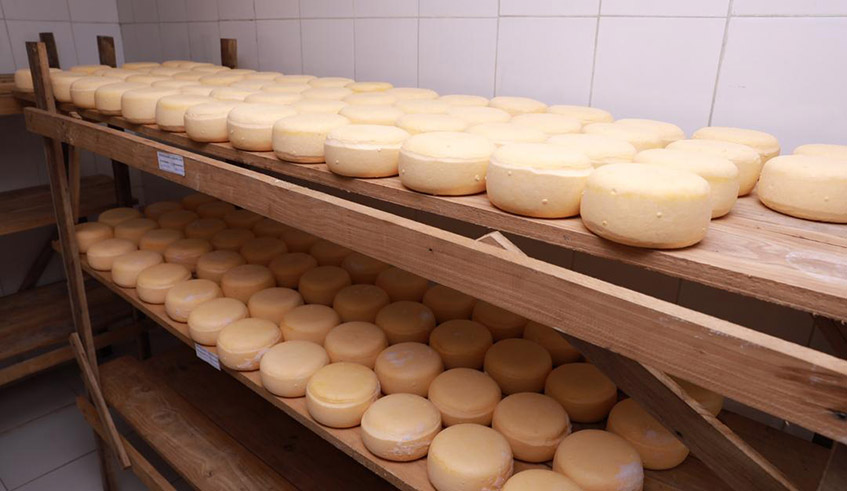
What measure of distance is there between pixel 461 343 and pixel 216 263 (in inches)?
40.4

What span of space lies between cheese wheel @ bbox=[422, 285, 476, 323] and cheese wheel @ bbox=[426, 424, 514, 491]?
1.71 feet

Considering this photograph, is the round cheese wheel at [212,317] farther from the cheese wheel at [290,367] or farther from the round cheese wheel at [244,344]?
the cheese wheel at [290,367]

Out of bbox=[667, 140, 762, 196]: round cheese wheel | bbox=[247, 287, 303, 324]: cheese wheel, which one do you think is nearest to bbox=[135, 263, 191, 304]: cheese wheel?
bbox=[247, 287, 303, 324]: cheese wheel

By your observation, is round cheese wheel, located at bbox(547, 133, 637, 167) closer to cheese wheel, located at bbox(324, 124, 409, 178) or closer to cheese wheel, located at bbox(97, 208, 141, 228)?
cheese wheel, located at bbox(324, 124, 409, 178)

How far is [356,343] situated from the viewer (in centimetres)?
151

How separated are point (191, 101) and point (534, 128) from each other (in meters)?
1.01

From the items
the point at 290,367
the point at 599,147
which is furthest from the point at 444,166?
the point at 290,367

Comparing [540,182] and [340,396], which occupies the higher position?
[540,182]

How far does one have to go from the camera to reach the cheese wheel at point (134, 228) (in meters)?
2.24

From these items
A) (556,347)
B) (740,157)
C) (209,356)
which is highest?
(740,157)

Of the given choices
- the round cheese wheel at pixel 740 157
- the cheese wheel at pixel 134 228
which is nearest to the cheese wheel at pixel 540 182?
the round cheese wheel at pixel 740 157

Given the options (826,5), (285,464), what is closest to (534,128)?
(826,5)

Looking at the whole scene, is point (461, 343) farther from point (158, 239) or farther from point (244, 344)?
point (158, 239)

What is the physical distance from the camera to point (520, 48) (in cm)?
171
